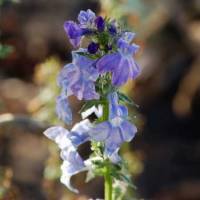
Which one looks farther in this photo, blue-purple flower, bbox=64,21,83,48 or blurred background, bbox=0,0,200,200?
blurred background, bbox=0,0,200,200

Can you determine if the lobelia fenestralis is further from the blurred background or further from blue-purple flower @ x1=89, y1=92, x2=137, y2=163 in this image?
the blurred background

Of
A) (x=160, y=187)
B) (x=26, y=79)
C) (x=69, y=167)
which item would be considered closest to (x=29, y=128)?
(x=69, y=167)

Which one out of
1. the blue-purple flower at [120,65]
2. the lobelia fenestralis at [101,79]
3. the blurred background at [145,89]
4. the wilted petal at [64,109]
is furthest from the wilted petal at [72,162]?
the blurred background at [145,89]

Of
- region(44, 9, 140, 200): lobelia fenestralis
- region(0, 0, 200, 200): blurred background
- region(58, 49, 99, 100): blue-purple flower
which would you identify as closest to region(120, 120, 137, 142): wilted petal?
region(44, 9, 140, 200): lobelia fenestralis

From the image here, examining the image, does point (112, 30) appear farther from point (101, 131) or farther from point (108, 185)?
point (108, 185)

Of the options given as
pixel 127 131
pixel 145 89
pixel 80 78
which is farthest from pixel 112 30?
pixel 145 89

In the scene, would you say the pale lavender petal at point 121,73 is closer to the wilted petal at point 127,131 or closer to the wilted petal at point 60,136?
the wilted petal at point 127,131
